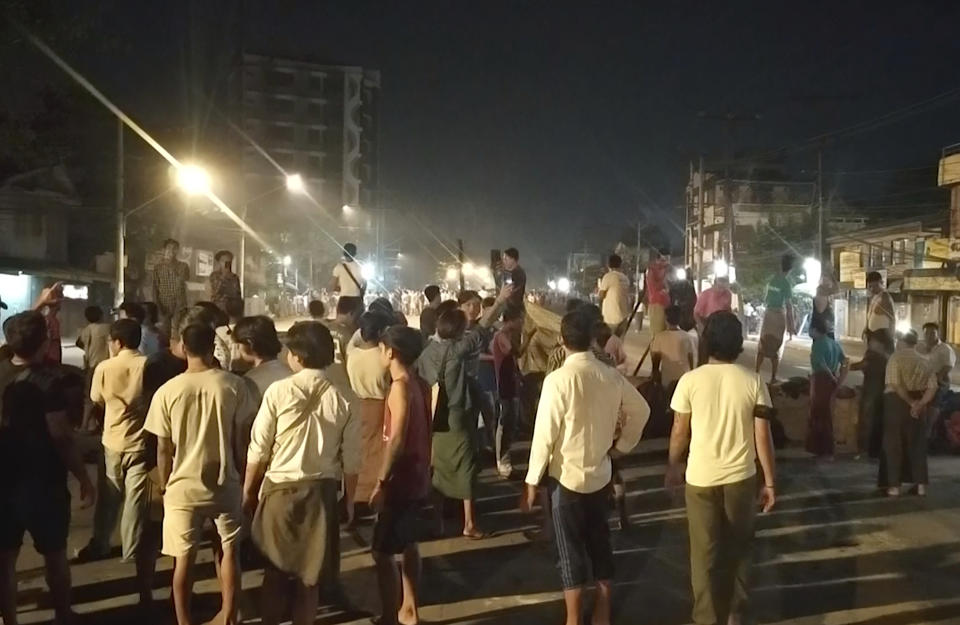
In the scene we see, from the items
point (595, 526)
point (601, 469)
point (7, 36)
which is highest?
→ point (7, 36)

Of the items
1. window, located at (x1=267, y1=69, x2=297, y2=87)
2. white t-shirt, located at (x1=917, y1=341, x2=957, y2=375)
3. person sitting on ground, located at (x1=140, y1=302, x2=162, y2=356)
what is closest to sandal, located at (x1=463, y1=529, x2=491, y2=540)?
person sitting on ground, located at (x1=140, y1=302, x2=162, y2=356)

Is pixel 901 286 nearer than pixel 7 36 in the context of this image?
No

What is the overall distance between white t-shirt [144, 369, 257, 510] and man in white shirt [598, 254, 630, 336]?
7129 mm

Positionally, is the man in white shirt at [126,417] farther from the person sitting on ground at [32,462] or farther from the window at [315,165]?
the window at [315,165]

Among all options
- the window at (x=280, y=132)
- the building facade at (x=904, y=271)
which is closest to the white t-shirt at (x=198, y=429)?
the building facade at (x=904, y=271)

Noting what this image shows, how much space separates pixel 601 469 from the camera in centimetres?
511

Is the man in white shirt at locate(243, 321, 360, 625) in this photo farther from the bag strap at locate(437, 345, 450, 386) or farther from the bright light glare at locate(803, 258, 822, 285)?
the bright light glare at locate(803, 258, 822, 285)

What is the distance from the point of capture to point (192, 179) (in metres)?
26.8

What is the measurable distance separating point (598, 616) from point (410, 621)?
122cm

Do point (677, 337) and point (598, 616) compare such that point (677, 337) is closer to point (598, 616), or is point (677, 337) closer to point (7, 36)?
point (598, 616)

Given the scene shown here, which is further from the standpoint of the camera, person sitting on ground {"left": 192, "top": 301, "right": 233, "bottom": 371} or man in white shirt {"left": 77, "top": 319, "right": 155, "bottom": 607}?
person sitting on ground {"left": 192, "top": 301, "right": 233, "bottom": 371}

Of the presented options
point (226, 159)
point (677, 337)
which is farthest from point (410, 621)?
point (226, 159)

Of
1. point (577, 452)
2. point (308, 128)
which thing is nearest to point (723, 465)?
point (577, 452)

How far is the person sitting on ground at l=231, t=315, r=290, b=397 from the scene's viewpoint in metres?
5.56
